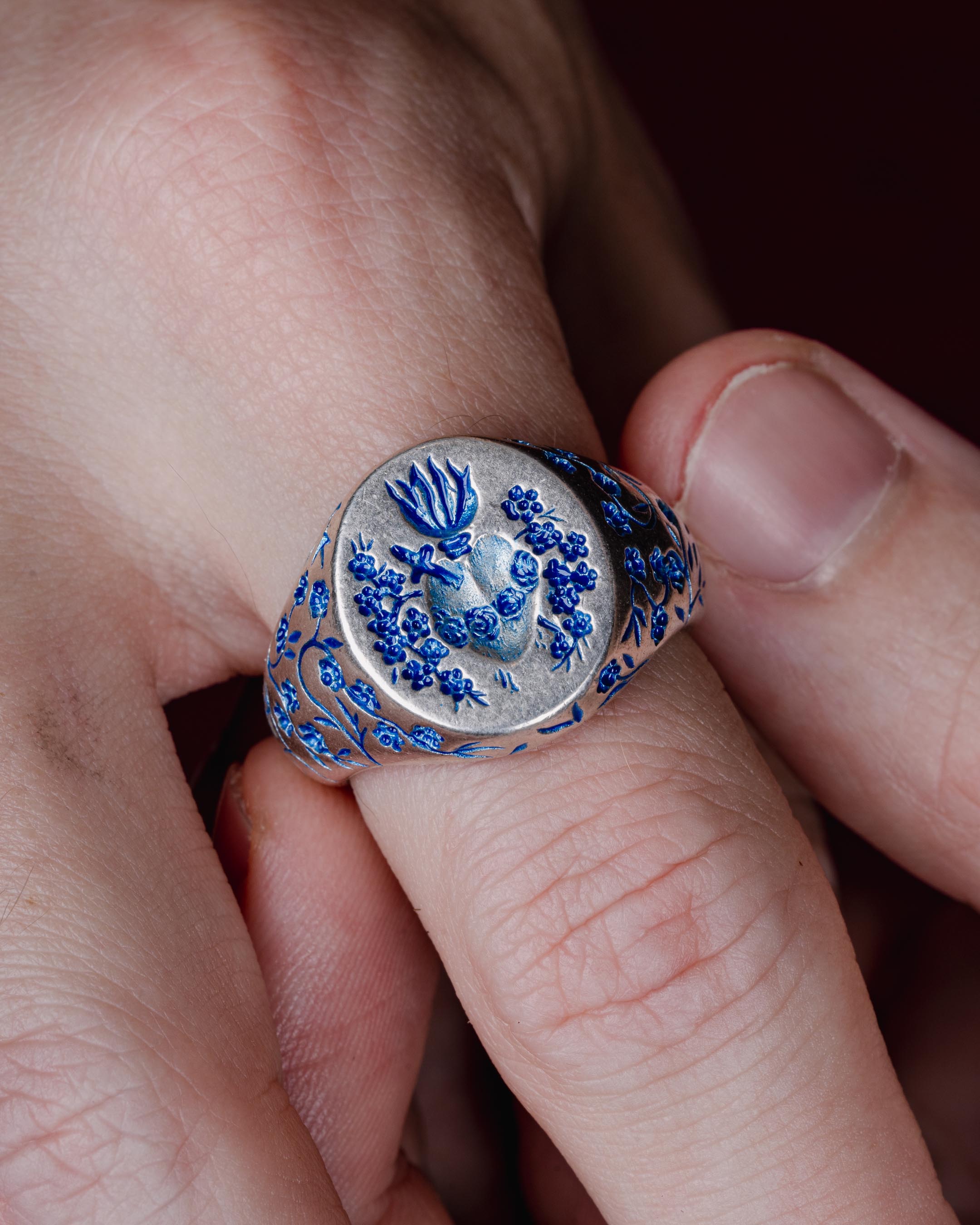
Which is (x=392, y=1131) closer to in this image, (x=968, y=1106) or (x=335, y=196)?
(x=968, y=1106)

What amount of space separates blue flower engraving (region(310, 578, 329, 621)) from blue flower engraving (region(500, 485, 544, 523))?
0.18m

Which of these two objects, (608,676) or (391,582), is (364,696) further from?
(608,676)

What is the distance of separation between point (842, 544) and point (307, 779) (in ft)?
2.45

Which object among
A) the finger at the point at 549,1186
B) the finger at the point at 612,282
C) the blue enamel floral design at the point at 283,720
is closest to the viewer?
the blue enamel floral design at the point at 283,720

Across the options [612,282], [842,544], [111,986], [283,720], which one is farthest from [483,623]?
[612,282]

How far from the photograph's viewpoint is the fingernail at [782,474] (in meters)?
1.29

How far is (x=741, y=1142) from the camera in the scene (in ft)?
3.25

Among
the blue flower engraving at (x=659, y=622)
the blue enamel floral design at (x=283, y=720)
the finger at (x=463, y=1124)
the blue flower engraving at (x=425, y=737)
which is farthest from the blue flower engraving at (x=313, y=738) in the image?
the finger at (x=463, y=1124)

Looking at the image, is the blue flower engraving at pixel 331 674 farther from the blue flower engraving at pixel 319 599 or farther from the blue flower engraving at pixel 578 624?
the blue flower engraving at pixel 578 624

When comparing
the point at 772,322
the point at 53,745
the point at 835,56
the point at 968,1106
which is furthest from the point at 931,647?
the point at 835,56

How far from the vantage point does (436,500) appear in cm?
91

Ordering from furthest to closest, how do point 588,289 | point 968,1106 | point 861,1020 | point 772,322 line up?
point 772,322
point 588,289
point 968,1106
point 861,1020

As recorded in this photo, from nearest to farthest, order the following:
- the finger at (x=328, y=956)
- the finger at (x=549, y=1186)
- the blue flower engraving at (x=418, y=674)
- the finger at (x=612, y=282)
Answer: the blue flower engraving at (x=418, y=674)
the finger at (x=328, y=956)
the finger at (x=549, y=1186)
the finger at (x=612, y=282)

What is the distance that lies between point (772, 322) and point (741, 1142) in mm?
2188
